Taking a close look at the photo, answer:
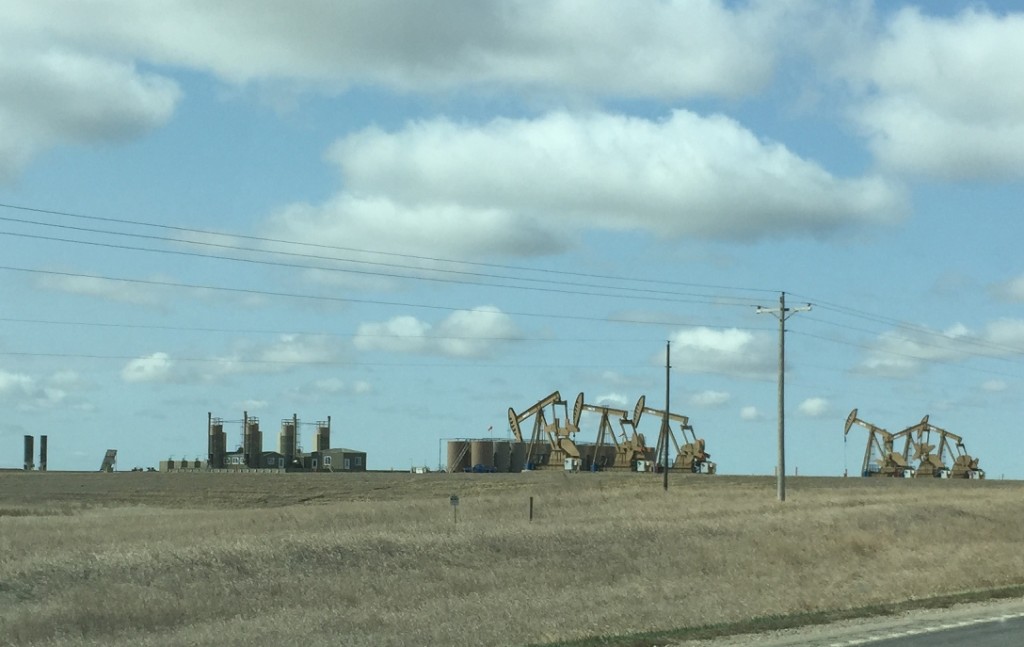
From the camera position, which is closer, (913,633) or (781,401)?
(913,633)

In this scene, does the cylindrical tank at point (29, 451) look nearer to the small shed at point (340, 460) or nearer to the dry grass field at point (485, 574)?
the small shed at point (340, 460)

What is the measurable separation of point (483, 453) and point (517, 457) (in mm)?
3729

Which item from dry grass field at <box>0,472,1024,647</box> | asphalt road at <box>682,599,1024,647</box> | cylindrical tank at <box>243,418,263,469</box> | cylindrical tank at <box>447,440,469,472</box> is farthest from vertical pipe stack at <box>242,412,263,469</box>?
asphalt road at <box>682,599,1024,647</box>

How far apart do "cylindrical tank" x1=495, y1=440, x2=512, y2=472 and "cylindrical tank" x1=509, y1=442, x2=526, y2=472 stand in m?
0.37

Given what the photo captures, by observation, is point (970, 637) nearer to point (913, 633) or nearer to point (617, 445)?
point (913, 633)

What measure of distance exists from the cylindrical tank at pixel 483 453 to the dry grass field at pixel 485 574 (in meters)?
72.4

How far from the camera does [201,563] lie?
24594 millimetres

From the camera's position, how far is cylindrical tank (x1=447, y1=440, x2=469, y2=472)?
394ft

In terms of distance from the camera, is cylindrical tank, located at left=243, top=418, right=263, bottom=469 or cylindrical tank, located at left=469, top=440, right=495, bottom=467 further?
cylindrical tank, located at left=243, top=418, right=263, bottom=469

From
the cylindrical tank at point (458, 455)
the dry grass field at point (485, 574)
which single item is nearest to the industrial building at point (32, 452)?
the cylindrical tank at point (458, 455)

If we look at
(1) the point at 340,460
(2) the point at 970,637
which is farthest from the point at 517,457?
(2) the point at 970,637

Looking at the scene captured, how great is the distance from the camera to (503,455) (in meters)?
119

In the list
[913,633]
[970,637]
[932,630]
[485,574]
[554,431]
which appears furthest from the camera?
[554,431]

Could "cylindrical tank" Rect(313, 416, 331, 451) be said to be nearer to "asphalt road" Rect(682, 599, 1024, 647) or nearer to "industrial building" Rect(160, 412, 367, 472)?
"industrial building" Rect(160, 412, 367, 472)
